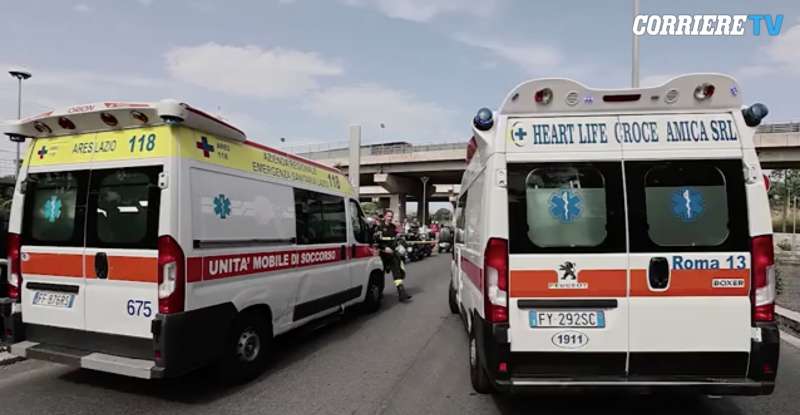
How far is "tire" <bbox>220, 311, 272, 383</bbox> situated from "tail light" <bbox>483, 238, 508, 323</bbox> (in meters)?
2.53

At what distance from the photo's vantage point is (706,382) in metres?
3.39

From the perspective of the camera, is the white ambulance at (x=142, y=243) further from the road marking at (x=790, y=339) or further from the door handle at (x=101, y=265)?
the road marking at (x=790, y=339)

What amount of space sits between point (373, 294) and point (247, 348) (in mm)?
3738

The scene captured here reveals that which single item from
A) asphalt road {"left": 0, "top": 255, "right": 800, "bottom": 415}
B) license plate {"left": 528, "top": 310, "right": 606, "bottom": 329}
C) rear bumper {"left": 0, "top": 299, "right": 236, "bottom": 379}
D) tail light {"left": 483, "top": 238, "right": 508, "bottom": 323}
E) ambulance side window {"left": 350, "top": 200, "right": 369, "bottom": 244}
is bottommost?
asphalt road {"left": 0, "top": 255, "right": 800, "bottom": 415}

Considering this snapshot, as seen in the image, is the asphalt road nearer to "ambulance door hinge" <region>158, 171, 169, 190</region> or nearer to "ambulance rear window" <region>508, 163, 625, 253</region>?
"ambulance rear window" <region>508, 163, 625, 253</region>

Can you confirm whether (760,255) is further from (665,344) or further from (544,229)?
(544,229)

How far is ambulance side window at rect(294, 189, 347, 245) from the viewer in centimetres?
589

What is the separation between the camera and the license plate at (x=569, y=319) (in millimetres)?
3473

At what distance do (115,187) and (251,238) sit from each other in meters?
1.29

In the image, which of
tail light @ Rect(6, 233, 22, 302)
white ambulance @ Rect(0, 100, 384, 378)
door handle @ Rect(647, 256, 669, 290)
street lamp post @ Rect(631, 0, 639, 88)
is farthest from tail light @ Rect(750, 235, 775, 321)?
street lamp post @ Rect(631, 0, 639, 88)

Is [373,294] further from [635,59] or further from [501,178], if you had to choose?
[635,59]

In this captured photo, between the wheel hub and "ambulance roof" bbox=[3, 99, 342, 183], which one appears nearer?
Answer: "ambulance roof" bbox=[3, 99, 342, 183]

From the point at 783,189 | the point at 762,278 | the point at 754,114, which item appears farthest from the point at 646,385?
the point at 783,189

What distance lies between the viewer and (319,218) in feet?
21.1
